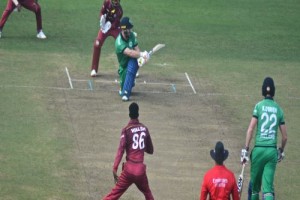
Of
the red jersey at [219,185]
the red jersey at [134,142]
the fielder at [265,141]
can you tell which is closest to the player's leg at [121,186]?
the red jersey at [134,142]

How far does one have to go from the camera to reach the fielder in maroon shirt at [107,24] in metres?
27.2

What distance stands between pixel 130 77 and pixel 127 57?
556mm

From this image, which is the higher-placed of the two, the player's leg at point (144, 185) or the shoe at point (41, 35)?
the player's leg at point (144, 185)

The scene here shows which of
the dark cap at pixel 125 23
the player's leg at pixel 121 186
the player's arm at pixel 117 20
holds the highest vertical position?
the dark cap at pixel 125 23

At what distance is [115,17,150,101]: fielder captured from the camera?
25.2 m

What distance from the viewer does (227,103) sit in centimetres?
2575

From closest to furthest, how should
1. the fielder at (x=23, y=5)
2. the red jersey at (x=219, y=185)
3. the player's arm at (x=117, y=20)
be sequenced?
the red jersey at (x=219, y=185), the player's arm at (x=117, y=20), the fielder at (x=23, y=5)

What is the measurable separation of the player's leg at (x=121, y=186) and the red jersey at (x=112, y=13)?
980 cm

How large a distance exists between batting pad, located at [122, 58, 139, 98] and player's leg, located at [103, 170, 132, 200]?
24.0ft

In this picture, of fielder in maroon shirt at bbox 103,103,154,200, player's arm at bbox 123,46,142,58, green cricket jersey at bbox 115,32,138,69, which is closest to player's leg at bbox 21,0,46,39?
green cricket jersey at bbox 115,32,138,69

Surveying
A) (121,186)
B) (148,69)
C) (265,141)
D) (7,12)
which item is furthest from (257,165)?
(7,12)

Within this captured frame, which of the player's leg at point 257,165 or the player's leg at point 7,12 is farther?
the player's leg at point 7,12

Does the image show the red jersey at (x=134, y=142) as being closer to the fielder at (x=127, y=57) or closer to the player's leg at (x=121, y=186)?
the player's leg at (x=121, y=186)

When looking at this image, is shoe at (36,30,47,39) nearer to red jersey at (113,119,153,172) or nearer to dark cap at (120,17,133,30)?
dark cap at (120,17,133,30)
